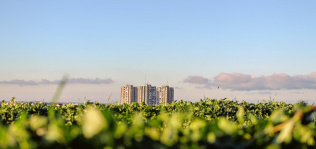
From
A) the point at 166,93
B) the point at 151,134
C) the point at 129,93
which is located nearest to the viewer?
the point at 151,134

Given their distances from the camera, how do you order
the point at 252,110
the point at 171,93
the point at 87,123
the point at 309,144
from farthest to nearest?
the point at 171,93 → the point at 252,110 → the point at 309,144 → the point at 87,123

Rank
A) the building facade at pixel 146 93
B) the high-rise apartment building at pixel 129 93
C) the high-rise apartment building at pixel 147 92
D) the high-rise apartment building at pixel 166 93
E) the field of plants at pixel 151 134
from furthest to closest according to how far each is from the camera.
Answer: the high-rise apartment building at pixel 147 92 → the high-rise apartment building at pixel 129 93 → the building facade at pixel 146 93 → the high-rise apartment building at pixel 166 93 → the field of plants at pixel 151 134

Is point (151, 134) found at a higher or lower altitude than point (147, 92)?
lower

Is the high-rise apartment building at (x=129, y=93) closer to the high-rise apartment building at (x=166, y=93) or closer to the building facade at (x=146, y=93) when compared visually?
the building facade at (x=146, y=93)

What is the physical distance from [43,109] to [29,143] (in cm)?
936

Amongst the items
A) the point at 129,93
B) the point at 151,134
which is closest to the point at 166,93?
the point at 129,93

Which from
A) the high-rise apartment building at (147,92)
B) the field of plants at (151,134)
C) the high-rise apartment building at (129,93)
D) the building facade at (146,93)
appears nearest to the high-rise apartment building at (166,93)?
the building facade at (146,93)

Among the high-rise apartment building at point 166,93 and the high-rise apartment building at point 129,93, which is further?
the high-rise apartment building at point 129,93

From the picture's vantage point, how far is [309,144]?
254 cm

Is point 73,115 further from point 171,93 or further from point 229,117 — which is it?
point 171,93

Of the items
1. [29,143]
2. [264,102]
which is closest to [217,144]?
[29,143]

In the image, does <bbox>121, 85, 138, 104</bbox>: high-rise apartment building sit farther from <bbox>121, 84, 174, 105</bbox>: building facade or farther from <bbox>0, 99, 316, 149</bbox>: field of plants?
<bbox>0, 99, 316, 149</bbox>: field of plants

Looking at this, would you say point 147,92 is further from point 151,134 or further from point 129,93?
point 151,134

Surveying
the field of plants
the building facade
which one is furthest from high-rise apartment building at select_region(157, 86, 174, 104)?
the field of plants
